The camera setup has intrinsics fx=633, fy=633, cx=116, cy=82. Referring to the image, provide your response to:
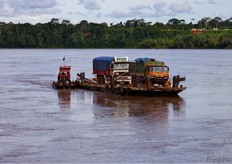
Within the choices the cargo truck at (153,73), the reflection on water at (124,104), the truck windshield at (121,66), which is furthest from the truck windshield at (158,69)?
the truck windshield at (121,66)

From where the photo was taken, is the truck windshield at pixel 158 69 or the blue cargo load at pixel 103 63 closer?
the truck windshield at pixel 158 69

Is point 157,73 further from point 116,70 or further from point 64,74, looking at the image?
point 64,74

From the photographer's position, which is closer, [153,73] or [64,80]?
[153,73]

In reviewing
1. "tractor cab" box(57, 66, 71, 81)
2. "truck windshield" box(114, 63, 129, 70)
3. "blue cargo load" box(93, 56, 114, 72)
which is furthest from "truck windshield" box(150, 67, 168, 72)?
"tractor cab" box(57, 66, 71, 81)

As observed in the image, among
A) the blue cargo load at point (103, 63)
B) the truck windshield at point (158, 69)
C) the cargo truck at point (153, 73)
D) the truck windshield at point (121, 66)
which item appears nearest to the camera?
the cargo truck at point (153, 73)

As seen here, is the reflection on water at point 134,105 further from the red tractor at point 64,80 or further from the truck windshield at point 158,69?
the red tractor at point 64,80

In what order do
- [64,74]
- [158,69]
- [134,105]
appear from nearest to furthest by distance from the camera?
[134,105] → [158,69] → [64,74]

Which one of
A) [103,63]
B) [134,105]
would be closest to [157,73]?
[134,105]

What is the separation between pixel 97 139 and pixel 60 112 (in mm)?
11582

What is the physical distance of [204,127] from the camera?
3516cm

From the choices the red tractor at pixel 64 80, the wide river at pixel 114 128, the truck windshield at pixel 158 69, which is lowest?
the wide river at pixel 114 128

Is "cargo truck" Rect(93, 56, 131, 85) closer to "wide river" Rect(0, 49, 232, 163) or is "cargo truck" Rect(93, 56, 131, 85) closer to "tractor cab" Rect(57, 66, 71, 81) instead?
"wide river" Rect(0, 49, 232, 163)

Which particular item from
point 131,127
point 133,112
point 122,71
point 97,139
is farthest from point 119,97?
point 97,139

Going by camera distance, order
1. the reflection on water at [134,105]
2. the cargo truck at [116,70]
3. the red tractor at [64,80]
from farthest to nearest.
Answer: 1. the red tractor at [64,80]
2. the cargo truck at [116,70]
3. the reflection on water at [134,105]
